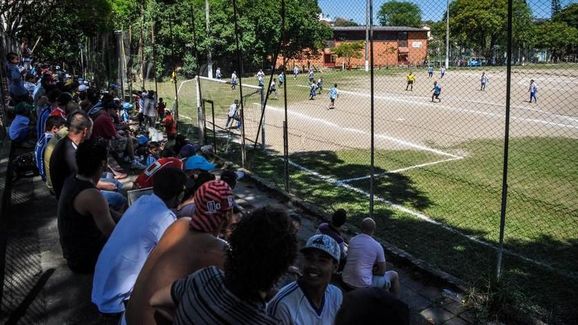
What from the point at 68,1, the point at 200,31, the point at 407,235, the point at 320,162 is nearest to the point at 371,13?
the point at 407,235

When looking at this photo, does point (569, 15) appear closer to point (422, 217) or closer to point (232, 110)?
point (422, 217)

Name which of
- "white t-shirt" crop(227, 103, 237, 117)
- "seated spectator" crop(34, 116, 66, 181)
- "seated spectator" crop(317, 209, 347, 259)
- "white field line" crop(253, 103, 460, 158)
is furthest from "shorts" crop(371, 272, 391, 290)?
"white t-shirt" crop(227, 103, 237, 117)

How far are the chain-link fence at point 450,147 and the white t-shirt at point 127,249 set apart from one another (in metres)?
3.49

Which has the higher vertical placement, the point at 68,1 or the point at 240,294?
the point at 68,1

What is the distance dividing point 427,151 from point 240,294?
1388 centimetres

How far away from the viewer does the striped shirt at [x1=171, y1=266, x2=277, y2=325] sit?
6.33 feet

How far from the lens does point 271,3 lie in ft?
146

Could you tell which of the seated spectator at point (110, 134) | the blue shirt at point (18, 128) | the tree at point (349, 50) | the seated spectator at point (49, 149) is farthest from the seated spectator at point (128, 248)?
the tree at point (349, 50)

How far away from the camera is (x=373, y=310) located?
1.35 m

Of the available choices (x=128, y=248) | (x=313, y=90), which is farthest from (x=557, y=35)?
(x=313, y=90)

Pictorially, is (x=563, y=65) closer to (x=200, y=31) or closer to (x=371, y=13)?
(x=371, y=13)

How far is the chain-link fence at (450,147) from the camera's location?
6211 millimetres

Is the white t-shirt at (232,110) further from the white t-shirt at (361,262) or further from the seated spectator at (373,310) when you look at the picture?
the seated spectator at (373,310)

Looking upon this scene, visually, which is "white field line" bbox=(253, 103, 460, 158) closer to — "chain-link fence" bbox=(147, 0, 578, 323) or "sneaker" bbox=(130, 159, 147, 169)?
"chain-link fence" bbox=(147, 0, 578, 323)
